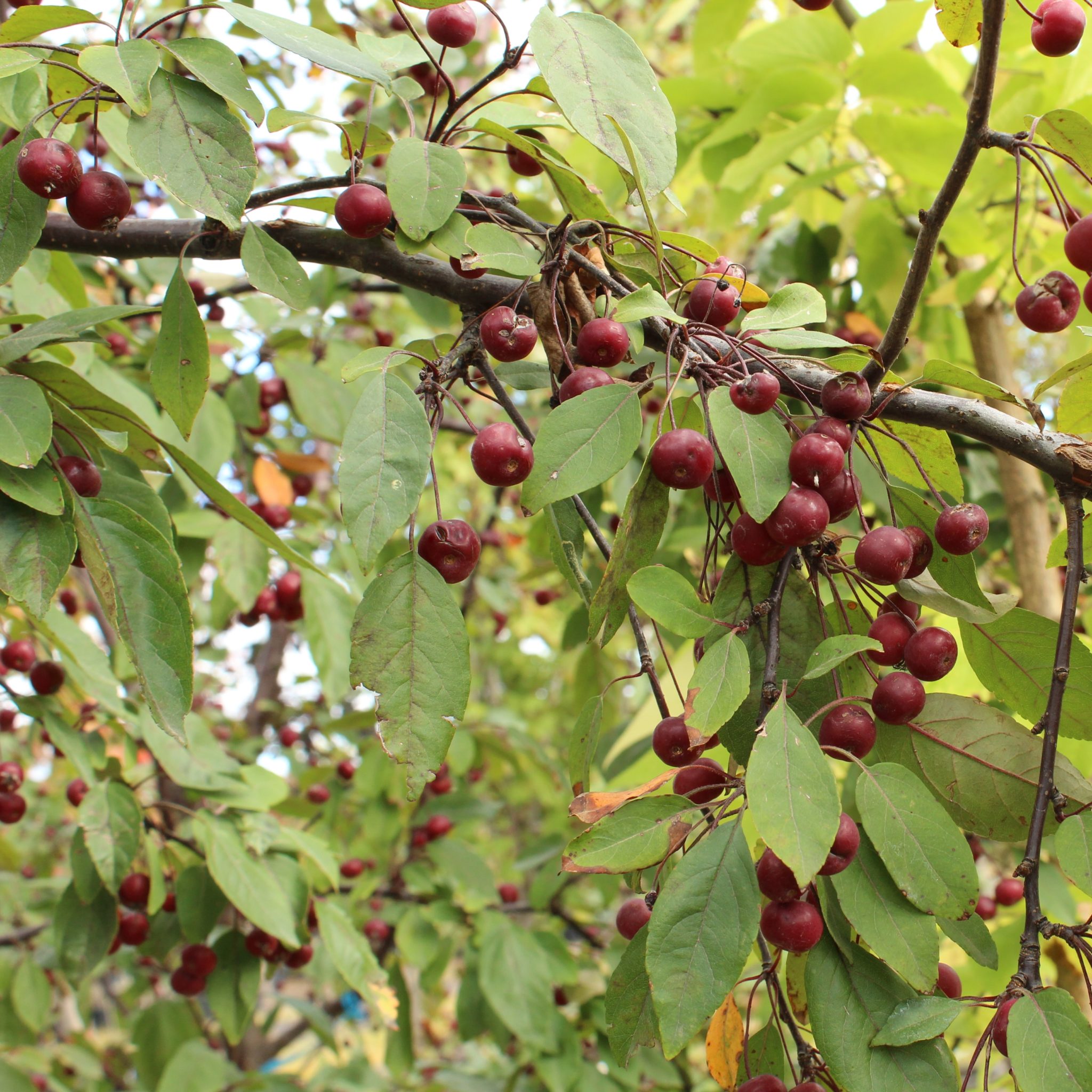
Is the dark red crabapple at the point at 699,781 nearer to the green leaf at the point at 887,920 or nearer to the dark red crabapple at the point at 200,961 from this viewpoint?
the green leaf at the point at 887,920

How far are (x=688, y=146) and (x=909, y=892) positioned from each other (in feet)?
6.66

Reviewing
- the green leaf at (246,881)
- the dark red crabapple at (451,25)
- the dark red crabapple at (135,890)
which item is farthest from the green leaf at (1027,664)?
the dark red crabapple at (135,890)

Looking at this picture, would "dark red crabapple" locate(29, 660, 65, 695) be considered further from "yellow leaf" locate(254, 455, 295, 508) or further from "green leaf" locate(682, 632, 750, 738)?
"green leaf" locate(682, 632, 750, 738)

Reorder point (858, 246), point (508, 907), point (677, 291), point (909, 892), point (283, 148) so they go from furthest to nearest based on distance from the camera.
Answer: point (283, 148)
point (508, 907)
point (858, 246)
point (677, 291)
point (909, 892)

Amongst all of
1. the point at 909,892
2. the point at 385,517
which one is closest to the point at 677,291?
the point at 385,517

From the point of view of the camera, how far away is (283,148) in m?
3.41

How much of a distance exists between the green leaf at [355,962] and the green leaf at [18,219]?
1.40m

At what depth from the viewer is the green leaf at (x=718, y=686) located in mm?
782

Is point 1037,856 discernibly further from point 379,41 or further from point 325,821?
point 325,821

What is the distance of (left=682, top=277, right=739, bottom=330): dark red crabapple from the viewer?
3.38ft

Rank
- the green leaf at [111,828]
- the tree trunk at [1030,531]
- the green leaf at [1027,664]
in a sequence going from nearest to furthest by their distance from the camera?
1. the green leaf at [1027,664]
2. the green leaf at [111,828]
3. the tree trunk at [1030,531]

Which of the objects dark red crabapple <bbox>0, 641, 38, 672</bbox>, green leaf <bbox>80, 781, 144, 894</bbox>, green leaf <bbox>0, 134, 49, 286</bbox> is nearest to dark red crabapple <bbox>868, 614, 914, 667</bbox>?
green leaf <bbox>0, 134, 49, 286</bbox>

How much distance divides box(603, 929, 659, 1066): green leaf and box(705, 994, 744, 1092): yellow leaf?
70mm

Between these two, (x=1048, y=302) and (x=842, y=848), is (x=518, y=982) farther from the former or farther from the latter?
(x=1048, y=302)
